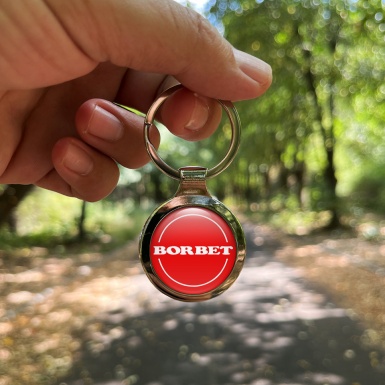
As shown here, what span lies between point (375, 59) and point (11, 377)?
14923 mm

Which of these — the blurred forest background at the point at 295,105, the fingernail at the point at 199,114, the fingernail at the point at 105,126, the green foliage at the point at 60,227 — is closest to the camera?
the fingernail at the point at 199,114

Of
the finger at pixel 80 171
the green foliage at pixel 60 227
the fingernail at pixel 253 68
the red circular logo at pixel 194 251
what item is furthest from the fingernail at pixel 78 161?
the green foliage at pixel 60 227

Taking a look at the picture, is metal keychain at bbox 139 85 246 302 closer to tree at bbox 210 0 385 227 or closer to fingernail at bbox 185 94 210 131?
fingernail at bbox 185 94 210 131

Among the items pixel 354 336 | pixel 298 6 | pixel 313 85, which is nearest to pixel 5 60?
pixel 354 336

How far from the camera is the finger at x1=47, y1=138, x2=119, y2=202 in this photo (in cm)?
161

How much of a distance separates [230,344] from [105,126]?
212 inches

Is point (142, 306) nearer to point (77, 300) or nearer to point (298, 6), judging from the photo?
point (77, 300)

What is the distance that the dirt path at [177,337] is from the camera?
5535mm

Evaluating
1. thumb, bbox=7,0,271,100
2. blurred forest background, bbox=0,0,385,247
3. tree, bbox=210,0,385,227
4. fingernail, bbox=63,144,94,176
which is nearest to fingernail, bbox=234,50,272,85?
thumb, bbox=7,0,271,100

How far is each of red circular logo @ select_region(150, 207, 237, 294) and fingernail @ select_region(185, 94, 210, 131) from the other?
29cm

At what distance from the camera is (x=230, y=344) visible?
650 cm

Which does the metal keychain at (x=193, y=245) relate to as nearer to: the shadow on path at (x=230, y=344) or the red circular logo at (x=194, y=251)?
the red circular logo at (x=194, y=251)

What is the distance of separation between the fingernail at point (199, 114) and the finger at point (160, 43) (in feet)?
0.26

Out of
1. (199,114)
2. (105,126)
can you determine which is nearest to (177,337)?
(105,126)
